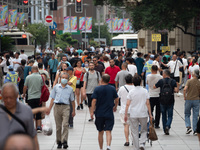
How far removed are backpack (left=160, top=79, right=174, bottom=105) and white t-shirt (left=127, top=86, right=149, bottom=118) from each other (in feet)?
7.24

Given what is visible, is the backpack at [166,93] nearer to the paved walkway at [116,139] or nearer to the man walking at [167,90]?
the man walking at [167,90]

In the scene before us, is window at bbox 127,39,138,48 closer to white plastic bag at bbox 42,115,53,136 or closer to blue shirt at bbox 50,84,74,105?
blue shirt at bbox 50,84,74,105

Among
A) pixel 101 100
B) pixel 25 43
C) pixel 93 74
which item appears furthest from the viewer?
pixel 25 43

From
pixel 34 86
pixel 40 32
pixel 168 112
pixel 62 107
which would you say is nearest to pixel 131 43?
pixel 40 32

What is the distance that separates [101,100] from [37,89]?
266 cm

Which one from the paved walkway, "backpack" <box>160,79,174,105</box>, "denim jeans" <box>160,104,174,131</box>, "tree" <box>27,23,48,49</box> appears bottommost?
the paved walkway

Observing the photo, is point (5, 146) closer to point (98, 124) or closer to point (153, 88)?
point (98, 124)

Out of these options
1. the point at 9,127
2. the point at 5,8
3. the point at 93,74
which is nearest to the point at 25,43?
the point at 5,8

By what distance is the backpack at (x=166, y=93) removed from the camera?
1140 centimetres

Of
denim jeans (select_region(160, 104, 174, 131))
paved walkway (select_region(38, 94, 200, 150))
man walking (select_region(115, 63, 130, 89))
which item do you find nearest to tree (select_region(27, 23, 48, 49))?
man walking (select_region(115, 63, 130, 89))

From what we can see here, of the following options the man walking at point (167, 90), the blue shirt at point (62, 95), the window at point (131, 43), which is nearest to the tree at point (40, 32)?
the window at point (131, 43)

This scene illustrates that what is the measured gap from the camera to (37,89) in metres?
11.4

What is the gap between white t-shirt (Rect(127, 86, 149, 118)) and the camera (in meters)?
9.27

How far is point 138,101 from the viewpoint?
926 centimetres
